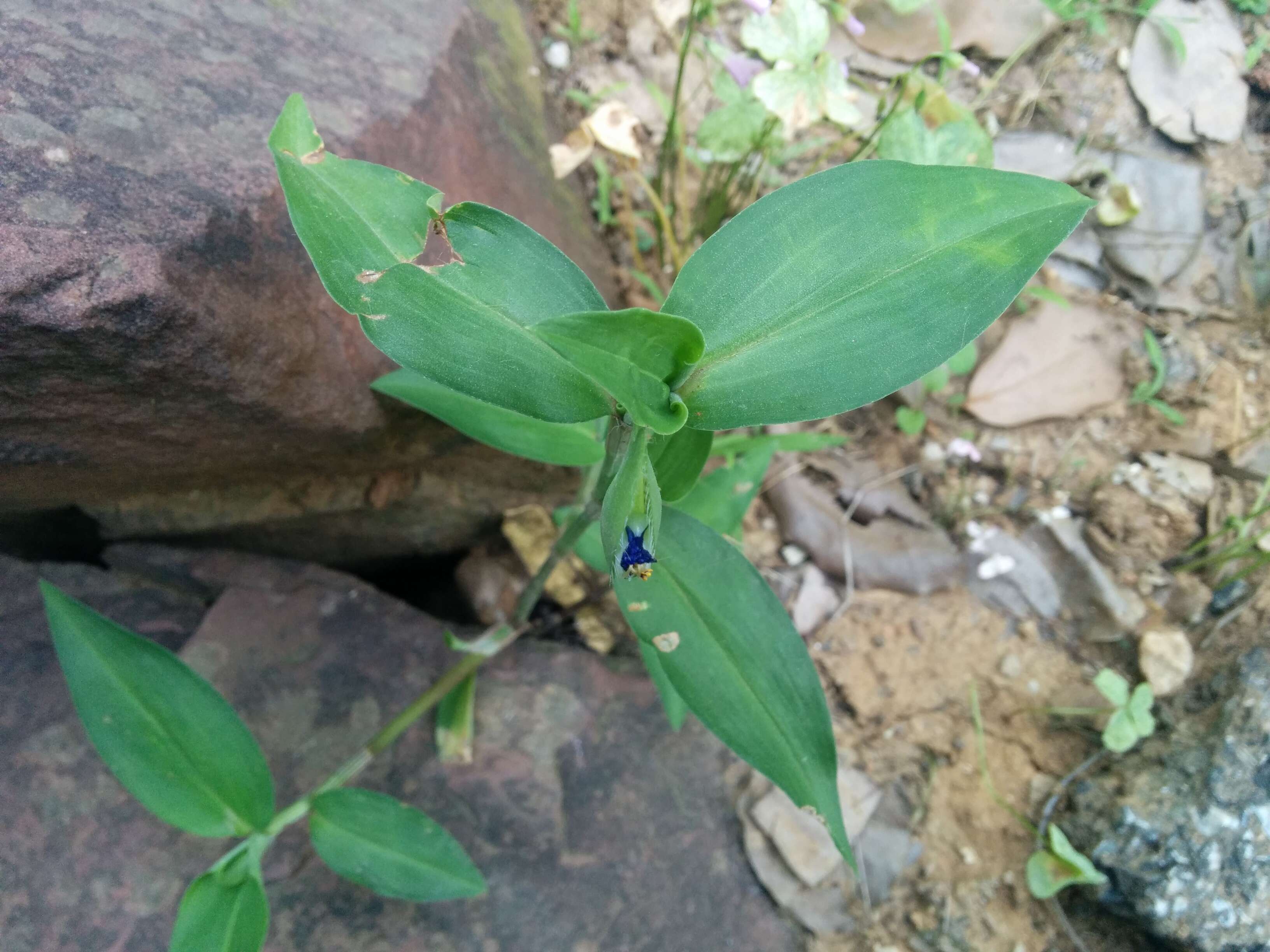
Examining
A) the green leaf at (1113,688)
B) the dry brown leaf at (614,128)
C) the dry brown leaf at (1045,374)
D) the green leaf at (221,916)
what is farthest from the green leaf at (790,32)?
the green leaf at (221,916)

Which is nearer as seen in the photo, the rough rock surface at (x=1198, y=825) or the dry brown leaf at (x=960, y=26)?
the rough rock surface at (x=1198, y=825)

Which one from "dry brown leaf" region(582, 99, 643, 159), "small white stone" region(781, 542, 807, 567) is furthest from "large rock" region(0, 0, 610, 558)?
"small white stone" region(781, 542, 807, 567)

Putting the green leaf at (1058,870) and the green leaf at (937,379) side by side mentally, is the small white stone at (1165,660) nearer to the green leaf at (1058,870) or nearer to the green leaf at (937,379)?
the green leaf at (1058,870)

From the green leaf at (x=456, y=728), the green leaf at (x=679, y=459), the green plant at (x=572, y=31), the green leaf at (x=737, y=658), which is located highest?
the green plant at (x=572, y=31)

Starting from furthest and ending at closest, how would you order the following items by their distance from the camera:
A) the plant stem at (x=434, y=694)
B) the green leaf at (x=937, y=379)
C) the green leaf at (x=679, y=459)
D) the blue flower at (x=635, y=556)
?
the green leaf at (x=937, y=379) < the plant stem at (x=434, y=694) < the green leaf at (x=679, y=459) < the blue flower at (x=635, y=556)

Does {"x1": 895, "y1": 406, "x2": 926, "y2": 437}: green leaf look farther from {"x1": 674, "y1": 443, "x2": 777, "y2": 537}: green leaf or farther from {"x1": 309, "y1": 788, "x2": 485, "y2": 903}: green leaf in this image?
{"x1": 309, "y1": 788, "x2": 485, "y2": 903}: green leaf

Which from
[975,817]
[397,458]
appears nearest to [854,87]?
[397,458]

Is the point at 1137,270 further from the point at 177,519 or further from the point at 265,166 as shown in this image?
the point at 177,519
